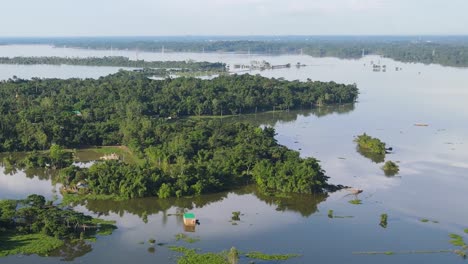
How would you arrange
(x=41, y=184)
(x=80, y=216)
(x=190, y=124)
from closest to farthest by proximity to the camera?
1. (x=80, y=216)
2. (x=41, y=184)
3. (x=190, y=124)

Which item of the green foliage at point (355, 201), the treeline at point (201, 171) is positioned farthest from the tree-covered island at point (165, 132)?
the green foliage at point (355, 201)

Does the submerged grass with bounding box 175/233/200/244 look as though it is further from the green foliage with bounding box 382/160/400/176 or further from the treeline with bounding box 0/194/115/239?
the green foliage with bounding box 382/160/400/176

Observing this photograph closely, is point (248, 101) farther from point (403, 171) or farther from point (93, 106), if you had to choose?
point (403, 171)

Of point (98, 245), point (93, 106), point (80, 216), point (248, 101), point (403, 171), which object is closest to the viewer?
point (98, 245)

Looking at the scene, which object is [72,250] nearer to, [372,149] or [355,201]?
[355,201]

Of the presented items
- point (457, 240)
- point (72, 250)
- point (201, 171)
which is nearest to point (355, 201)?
point (457, 240)

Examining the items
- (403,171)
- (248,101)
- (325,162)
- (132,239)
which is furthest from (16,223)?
(248,101)

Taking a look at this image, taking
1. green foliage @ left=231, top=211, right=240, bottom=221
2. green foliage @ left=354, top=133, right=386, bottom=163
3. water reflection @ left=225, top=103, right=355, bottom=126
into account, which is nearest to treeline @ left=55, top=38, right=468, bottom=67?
water reflection @ left=225, top=103, right=355, bottom=126
